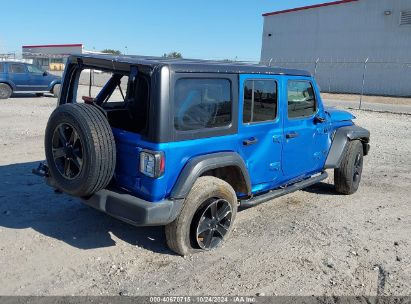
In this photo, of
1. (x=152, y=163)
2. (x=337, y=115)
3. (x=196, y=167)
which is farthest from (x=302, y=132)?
(x=152, y=163)

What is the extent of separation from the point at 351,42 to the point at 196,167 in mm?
34194

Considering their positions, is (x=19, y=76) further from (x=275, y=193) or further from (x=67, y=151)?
(x=275, y=193)

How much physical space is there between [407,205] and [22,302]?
494cm

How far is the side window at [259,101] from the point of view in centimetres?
433

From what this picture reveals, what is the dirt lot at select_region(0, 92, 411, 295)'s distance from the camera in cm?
356

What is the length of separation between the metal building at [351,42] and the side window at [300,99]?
81.4ft

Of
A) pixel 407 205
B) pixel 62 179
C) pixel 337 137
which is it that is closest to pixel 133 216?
pixel 62 179

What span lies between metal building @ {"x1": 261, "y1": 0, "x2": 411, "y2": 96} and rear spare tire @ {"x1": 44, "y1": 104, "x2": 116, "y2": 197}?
27.3m

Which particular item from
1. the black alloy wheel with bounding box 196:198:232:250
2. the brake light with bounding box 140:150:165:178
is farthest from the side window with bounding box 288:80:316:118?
the brake light with bounding box 140:150:165:178

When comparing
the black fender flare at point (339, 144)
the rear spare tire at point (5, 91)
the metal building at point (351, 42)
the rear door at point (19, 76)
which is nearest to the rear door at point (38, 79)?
the rear door at point (19, 76)

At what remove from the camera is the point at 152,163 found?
3.52m

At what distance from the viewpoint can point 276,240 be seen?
4.54m

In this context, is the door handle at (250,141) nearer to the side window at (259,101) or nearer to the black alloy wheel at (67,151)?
the side window at (259,101)

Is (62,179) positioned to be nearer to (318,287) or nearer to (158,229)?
(158,229)
